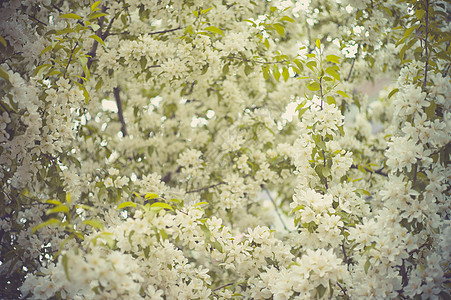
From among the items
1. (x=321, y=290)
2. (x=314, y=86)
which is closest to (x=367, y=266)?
(x=321, y=290)

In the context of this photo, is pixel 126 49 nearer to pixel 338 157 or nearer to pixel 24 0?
pixel 24 0

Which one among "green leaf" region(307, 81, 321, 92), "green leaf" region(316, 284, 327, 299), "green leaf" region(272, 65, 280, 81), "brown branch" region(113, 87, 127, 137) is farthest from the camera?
"brown branch" region(113, 87, 127, 137)

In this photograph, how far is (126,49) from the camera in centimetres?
279

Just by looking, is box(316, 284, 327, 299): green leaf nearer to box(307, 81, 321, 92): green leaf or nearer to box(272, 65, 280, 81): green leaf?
box(307, 81, 321, 92): green leaf

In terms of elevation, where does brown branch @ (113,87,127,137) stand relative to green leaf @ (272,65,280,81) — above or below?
above

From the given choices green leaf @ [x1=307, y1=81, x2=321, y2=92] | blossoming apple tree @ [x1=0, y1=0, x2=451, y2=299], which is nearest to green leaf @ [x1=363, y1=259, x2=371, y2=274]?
blossoming apple tree @ [x1=0, y1=0, x2=451, y2=299]

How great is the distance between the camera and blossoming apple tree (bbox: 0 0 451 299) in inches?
71.6

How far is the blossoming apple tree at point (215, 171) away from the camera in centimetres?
182

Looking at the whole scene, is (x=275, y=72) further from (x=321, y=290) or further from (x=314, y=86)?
(x=321, y=290)

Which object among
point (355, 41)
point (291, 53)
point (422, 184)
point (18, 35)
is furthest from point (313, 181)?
point (291, 53)

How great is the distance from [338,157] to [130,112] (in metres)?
2.57

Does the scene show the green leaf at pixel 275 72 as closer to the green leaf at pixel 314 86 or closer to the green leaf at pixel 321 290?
the green leaf at pixel 314 86

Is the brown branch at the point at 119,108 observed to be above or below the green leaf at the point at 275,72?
above

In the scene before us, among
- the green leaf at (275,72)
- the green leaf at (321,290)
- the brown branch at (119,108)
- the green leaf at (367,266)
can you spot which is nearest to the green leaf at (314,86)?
the green leaf at (275,72)
